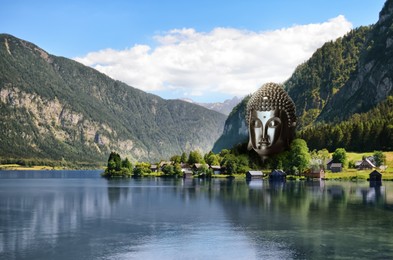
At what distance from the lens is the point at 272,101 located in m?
43.1

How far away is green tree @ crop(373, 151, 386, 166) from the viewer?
18750 cm

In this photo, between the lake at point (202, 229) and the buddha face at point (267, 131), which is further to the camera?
the lake at point (202, 229)

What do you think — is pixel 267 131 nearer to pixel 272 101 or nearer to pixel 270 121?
pixel 270 121

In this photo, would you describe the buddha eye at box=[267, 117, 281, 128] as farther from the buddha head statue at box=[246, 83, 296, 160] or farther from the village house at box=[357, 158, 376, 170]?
the village house at box=[357, 158, 376, 170]

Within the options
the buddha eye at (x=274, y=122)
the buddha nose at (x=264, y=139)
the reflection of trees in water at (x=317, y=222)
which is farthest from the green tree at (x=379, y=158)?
the buddha nose at (x=264, y=139)

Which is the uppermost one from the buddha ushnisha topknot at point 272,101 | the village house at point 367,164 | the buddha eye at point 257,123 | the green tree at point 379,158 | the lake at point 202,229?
the buddha ushnisha topknot at point 272,101

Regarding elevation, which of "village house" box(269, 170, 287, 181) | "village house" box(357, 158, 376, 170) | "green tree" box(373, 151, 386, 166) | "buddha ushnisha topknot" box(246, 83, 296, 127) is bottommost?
"village house" box(269, 170, 287, 181)

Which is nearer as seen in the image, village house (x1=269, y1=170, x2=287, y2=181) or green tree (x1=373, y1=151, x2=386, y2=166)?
village house (x1=269, y1=170, x2=287, y2=181)

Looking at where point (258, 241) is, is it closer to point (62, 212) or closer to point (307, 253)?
point (307, 253)

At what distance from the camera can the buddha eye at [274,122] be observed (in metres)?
41.3

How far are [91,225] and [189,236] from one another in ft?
55.8

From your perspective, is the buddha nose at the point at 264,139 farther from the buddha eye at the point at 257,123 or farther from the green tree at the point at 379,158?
the green tree at the point at 379,158

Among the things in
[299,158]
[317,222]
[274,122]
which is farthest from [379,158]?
[274,122]

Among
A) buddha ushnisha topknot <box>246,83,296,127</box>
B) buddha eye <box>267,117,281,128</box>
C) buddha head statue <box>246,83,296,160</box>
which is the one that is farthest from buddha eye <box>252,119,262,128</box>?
buddha ushnisha topknot <box>246,83,296,127</box>
